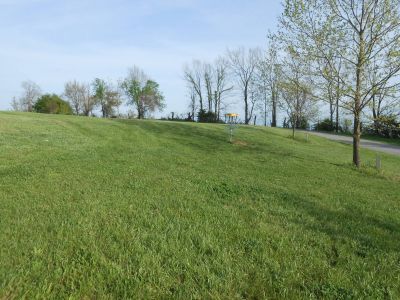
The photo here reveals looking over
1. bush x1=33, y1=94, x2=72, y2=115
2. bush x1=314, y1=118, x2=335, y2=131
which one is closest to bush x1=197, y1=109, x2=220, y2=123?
bush x1=314, y1=118, x2=335, y2=131

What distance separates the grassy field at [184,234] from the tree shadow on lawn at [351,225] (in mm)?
23

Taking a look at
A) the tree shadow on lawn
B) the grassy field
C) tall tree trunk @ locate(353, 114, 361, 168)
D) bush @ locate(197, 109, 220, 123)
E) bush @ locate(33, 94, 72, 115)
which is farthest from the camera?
bush @ locate(197, 109, 220, 123)

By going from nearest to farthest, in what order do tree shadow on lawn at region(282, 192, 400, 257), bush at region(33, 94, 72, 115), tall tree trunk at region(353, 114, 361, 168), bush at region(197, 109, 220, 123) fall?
tree shadow on lawn at region(282, 192, 400, 257) → tall tree trunk at region(353, 114, 361, 168) → bush at region(33, 94, 72, 115) → bush at region(197, 109, 220, 123)

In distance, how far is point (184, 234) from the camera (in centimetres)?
521

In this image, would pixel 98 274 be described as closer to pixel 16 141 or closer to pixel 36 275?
pixel 36 275

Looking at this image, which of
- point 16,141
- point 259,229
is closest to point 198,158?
point 16,141

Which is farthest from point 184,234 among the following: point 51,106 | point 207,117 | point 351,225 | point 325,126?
point 207,117

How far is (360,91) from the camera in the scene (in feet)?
54.0

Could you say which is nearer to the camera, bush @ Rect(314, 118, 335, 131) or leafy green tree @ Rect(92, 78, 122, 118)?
bush @ Rect(314, 118, 335, 131)

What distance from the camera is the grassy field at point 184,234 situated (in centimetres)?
385

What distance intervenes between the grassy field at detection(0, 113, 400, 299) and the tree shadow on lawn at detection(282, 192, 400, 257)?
0.08ft

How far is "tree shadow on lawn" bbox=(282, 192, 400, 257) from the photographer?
18.2ft

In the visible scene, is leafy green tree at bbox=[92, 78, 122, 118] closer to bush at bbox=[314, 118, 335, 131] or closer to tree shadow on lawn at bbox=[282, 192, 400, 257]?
bush at bbox=[314, 118, 335, 131]

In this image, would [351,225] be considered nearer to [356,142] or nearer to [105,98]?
[356,142]
